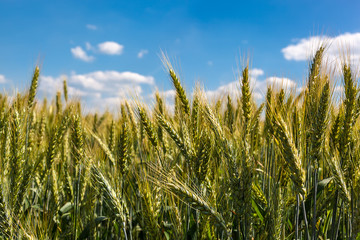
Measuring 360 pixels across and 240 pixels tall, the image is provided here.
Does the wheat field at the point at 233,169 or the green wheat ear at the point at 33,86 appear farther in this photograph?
the green wheat ear at the point at 33,86

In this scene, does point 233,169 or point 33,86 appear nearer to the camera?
point 233,169

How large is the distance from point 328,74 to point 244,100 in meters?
0.62

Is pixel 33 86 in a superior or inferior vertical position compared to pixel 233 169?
superior

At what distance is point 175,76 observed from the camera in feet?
8.50

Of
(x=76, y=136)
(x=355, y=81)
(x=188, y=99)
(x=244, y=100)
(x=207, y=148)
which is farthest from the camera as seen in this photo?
(x=76, y=136)

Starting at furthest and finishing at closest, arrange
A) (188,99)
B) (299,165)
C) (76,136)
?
(76,136)
(188,99)
(299,165)

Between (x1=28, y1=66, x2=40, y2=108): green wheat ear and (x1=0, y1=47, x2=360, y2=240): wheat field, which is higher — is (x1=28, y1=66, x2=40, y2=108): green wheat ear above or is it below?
above

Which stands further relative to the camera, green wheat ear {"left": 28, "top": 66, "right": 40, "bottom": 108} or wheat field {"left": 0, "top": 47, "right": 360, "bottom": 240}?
green wheat ear {"left": 28, "top": 66, "right": 40, "bottom": 108}

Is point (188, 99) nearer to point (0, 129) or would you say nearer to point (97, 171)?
point (97, 171)

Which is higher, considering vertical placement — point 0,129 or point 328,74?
point 328,74

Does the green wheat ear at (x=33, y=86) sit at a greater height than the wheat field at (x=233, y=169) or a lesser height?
greater

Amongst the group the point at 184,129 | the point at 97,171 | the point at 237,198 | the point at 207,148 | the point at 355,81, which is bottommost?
the point at 237,198

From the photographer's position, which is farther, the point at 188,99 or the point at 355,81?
the point at 188,99

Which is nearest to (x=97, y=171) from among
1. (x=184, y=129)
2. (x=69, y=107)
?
(x=184, y=129)
